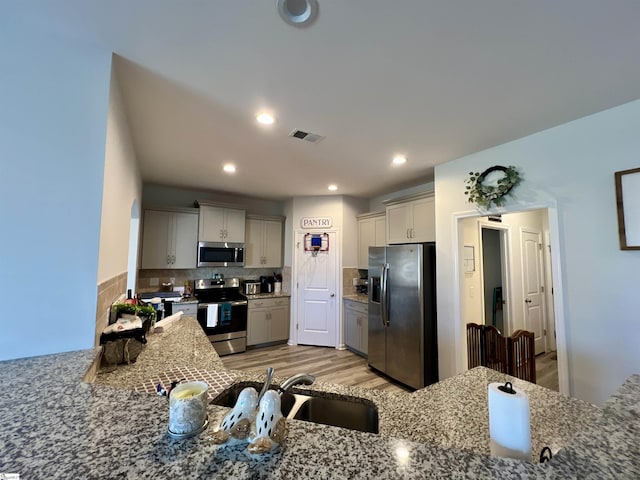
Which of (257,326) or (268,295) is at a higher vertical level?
(268,295)

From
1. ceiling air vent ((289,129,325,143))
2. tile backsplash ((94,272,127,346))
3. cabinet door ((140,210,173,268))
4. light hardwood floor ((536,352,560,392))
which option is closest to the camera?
tile backsplash ((94,272,127,346))

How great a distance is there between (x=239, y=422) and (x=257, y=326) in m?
3.84

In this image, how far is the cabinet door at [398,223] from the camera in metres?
3.53

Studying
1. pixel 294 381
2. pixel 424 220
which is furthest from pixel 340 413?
pixel 424 220

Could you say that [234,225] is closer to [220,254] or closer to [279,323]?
[220,254]

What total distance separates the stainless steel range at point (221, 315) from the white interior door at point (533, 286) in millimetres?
4261

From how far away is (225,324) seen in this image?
3.95 meters

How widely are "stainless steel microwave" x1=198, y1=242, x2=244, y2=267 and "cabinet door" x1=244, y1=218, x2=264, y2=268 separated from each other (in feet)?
0.64

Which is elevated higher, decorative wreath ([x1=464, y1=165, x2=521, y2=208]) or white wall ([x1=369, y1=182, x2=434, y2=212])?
white wall ([x1=369, y1=182, x2=434, y2=212])

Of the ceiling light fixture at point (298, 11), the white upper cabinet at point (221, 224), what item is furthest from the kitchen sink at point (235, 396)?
the white upper cabinet at point (221, 224)

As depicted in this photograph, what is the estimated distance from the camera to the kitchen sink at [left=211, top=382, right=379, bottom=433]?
107 centimetres

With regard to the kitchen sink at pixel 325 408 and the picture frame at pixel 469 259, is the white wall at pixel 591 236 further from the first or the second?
the kitchen sink at pixel 325 408

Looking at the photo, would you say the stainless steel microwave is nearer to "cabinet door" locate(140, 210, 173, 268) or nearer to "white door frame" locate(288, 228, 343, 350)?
"cabinet door" locate(140, 210, 173, 268)

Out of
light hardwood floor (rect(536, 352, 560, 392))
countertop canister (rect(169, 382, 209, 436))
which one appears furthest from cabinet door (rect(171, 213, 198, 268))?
light hardwood floor (rect(536, 352, 560, 392))
